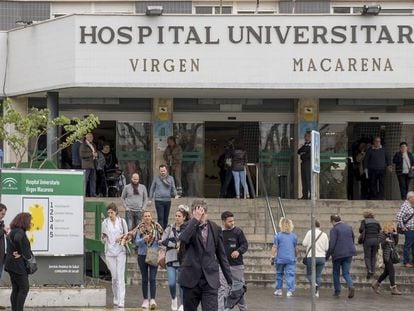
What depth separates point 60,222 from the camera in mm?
16234

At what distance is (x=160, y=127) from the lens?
96.6 ft

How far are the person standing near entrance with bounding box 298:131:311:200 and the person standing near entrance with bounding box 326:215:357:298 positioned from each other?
7588mm

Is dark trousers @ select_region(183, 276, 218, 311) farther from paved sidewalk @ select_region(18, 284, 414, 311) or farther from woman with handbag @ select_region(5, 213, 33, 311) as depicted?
paved sidewalk @ select_region(18, 284, 414, 311)

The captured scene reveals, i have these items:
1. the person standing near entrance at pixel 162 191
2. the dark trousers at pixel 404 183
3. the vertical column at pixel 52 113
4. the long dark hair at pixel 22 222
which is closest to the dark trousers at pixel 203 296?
the long dark hair at pixel 22 222

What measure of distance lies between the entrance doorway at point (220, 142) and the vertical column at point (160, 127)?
1.35 m

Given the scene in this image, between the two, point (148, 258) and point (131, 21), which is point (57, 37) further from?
point (148, 258)

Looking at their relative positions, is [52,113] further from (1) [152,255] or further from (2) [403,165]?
(1) [152,255]

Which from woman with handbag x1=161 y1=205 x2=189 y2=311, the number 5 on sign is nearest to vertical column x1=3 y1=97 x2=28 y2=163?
woman with handbag x1=161 y1=205 x2=189 y2=311

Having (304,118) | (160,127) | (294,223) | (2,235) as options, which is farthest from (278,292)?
(160,127)

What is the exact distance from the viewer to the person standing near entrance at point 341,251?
19.0 metres

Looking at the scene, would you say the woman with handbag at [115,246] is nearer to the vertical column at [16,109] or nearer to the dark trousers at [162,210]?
the dark trousers at [162,210]

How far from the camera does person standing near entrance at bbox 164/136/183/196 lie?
1120 inches

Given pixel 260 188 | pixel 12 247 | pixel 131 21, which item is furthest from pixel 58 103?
pixel 12 247

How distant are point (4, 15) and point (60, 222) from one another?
14.9 metres
